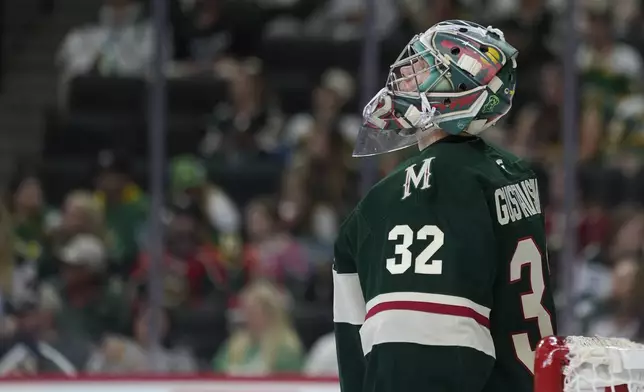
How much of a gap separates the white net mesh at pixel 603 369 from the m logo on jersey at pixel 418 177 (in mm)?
296

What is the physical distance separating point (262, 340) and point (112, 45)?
3.96ft

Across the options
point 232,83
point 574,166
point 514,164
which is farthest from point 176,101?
point 514,164

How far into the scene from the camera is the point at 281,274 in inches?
181

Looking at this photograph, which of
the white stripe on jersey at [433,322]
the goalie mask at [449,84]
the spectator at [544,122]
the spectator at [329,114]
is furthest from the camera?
the spectator at [329,114]

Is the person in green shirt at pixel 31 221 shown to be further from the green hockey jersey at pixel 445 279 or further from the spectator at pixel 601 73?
the green hockey jersey at pixel 445 279

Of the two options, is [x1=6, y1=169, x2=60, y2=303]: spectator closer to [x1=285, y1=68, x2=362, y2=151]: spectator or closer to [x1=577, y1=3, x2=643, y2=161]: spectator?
[x1=285, y1=68, x2=362, y2=151]: spectator

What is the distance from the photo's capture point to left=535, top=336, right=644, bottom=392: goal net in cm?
163

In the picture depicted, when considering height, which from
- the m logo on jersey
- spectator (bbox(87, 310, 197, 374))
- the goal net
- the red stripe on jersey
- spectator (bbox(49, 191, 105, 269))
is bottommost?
spectator (bbox(87, 310, 197, 374))

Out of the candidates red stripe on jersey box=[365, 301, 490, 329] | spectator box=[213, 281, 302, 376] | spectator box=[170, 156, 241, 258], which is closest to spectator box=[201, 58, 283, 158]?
spectator box=[170, 156, 241, 258]

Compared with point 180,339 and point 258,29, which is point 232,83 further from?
point 180,339

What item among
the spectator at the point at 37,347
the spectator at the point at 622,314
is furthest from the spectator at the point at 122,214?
the spectator at the point at 622,314

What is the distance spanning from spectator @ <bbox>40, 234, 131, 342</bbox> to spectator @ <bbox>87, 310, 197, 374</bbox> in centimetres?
5

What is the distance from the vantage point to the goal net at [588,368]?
1632 millimetres

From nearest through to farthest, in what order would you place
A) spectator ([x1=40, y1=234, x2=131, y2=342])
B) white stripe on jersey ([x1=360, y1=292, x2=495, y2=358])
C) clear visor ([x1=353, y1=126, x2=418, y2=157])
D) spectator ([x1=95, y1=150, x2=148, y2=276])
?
white stripe on jersey ([x1=360, y1=292, x2=495, y2=358]) → clear visor ([x1=353, y1=126, x2=418, y2=157]) → spectator ([x1=40, y1=234, x2=131, y2=342]) → spectator ([x1=95, y1=150, x2=148, y2=276])
